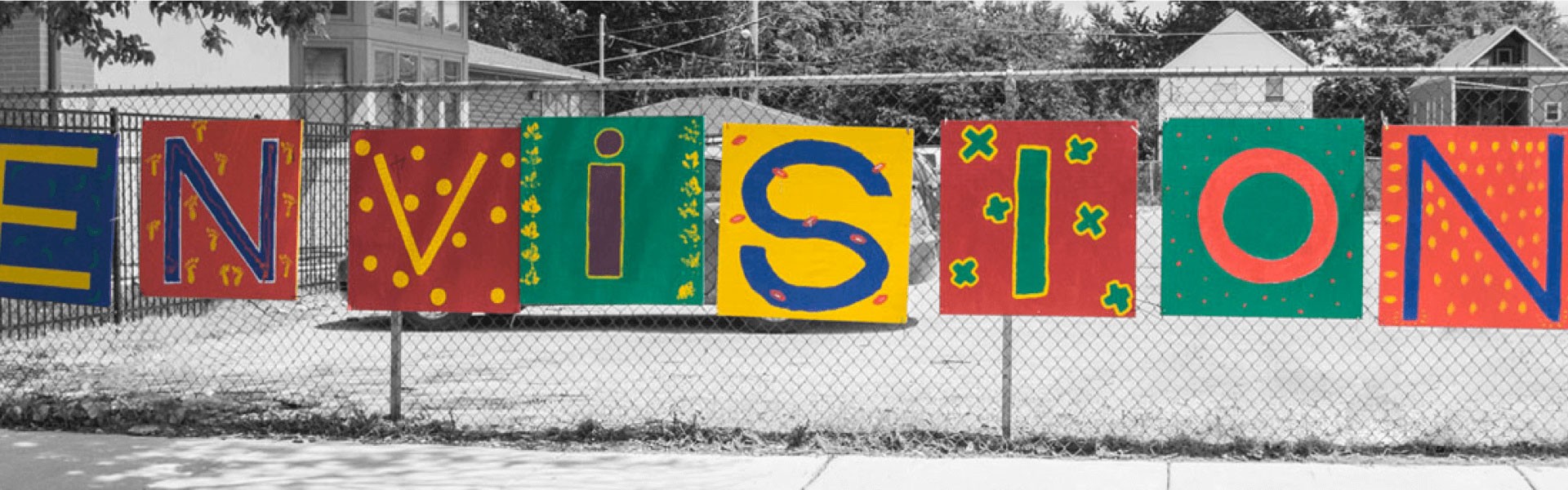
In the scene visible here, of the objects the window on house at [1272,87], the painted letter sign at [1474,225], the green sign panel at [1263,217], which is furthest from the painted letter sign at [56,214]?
the painted letter sign at [1474,225]

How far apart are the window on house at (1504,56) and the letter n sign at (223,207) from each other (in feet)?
170

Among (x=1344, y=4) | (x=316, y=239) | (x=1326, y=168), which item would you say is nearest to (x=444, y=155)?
(x=1326, y=168)

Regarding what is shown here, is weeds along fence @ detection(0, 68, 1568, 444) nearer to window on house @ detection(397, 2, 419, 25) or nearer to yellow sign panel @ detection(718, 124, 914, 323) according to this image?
yellow sign panel @ detection(718, 124, 914, 323)

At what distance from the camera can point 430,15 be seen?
24469mm

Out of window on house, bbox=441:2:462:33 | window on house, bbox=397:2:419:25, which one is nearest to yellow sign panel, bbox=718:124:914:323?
window on house, bbox=397:2:419:25

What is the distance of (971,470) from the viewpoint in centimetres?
586

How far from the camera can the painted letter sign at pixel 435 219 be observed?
670 centimetres

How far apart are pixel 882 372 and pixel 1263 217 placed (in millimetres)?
3314

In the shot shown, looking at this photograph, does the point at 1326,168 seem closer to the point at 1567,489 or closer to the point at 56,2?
the point at 1567,489

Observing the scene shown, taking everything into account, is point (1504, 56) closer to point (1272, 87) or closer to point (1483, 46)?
point (1483, 46)

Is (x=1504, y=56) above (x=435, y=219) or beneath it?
above

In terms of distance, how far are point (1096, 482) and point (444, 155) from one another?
127 inches

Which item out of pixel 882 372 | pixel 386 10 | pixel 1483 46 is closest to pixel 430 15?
pixel 386 10

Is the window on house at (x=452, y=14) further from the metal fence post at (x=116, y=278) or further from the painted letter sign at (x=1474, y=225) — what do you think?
the painted letter sign at (x=1474, y=225)
